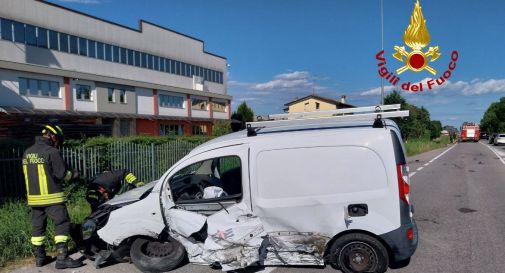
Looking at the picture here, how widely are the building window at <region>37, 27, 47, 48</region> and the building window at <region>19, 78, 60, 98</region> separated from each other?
2981 millimetres

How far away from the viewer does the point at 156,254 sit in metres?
4.91

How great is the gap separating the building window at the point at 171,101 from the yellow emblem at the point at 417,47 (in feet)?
95.4

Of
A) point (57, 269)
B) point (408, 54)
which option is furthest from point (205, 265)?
point (408, 54)

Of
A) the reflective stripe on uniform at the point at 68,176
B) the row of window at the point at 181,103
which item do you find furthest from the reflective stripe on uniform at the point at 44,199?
the row of window at the point at 181,103

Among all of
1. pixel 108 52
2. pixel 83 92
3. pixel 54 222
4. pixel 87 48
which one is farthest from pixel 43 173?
pixel 108 52

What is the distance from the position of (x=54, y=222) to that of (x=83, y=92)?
27.9 meters

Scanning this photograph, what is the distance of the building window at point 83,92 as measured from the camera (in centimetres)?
3005

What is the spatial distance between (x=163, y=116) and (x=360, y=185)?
36143 millimetres

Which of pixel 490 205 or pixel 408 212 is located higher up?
pixel 408 212

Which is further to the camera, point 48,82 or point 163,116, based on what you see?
point 163,116

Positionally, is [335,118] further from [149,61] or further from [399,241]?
[149,61]

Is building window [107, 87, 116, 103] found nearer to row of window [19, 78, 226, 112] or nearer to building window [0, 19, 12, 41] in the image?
row of window [19, 78, 226, 112]

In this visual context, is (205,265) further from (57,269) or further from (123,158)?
(123,158)

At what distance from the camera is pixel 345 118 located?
5.13 meters
